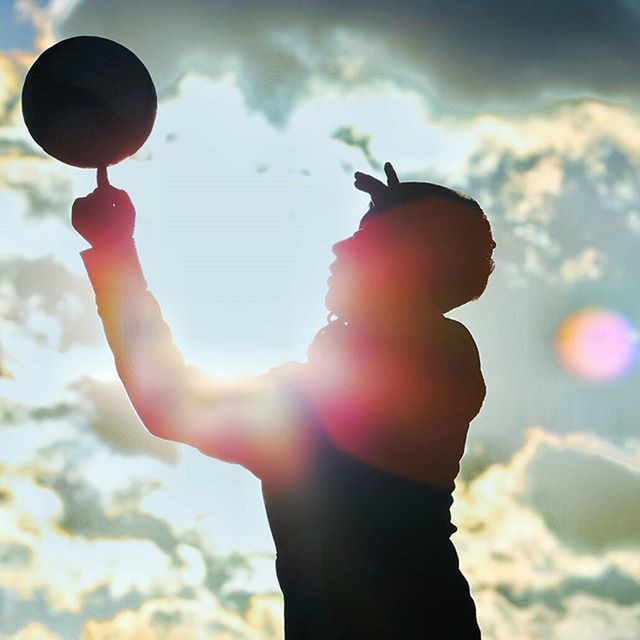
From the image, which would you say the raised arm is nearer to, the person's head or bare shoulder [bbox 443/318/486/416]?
the person's head

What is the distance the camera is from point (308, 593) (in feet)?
11.8

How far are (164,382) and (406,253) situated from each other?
156cm

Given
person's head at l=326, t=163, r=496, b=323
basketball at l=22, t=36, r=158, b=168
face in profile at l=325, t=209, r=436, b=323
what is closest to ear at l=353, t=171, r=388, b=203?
person's head at l=326, t=163, r=496, b=323

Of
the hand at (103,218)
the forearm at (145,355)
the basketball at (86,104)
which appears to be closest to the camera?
the forearm at (145,355)

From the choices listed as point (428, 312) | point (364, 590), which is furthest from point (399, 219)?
point (364, 590)

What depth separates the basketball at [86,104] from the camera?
484 cm

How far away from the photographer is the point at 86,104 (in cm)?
488

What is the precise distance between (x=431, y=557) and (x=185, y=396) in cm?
152

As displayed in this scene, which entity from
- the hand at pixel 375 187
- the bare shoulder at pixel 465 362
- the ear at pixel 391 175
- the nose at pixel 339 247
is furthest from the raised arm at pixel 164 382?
the ear at pixel 391 175

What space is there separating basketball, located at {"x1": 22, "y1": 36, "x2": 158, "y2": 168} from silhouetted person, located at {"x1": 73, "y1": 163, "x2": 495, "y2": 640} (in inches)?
42.9

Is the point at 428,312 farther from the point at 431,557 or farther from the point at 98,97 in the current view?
the point at 98,97

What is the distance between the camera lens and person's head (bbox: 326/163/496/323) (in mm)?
4180

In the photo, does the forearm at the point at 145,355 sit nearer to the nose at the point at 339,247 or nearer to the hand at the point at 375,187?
the nose at the point at 339,247

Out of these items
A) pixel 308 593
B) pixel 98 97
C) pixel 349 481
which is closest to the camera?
pixel 308 593
